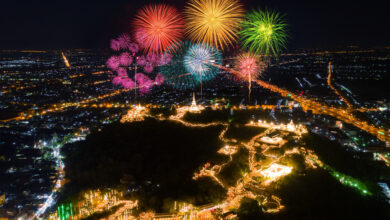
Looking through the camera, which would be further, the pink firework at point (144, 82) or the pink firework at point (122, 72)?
the pink firework at point (122, 72)

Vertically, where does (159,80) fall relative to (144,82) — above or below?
above

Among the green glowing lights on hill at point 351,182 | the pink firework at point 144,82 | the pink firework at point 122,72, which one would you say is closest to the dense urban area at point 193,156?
the green glowing lights on hill at point 351,182

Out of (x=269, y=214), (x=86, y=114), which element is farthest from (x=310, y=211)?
(x=86, y=114)

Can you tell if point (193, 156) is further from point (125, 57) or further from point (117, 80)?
point (117, 80)

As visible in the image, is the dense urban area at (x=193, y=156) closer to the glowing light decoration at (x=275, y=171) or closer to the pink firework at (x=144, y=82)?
the glowing light decoration at (x=275, y=171)

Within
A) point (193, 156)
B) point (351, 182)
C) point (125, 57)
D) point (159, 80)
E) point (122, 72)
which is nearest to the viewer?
point (351, 182)

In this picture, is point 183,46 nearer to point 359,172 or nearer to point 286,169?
point 286,169

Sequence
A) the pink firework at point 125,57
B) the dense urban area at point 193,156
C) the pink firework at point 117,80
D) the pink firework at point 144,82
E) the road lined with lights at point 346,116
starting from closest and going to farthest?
the dense urban area at point 193,156 → the road lined with lights at point 346,116 → the pink firework at point 125,57 → the pink firework at point 144,82 → the pink firework at point 117,80

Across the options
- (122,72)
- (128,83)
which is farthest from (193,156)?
(122,72)

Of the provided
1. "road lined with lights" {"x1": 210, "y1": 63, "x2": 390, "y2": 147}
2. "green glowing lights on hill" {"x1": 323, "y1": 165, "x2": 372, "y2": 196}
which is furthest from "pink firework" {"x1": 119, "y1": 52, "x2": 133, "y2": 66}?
"green glowing lights on hill" {"x1": 323, "y1": 165, "x2": 372, "y2": 196}

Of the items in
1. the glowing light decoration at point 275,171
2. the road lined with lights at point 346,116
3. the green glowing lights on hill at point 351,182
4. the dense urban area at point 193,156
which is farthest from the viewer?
the road lined with lights at point 346,116

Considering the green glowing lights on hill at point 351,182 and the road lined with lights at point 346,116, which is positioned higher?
the road lined with lights at point 346,116
